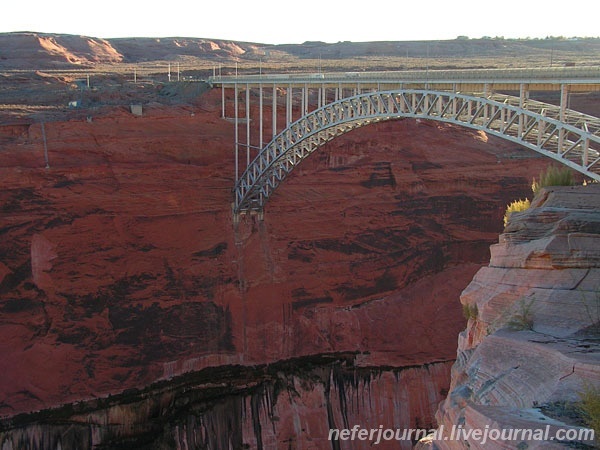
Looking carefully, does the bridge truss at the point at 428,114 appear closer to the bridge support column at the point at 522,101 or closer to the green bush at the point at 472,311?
the bridge support column at the point at 522,101

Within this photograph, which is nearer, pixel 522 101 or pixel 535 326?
pixel 535 326

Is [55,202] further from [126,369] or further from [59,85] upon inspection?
[59,85]

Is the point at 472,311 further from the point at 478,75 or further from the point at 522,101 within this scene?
the point at 478,75

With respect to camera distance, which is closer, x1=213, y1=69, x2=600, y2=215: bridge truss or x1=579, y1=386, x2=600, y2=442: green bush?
x1=579, y1=386, x2=600, y2=442: green bush

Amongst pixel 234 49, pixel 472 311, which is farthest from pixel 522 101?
pixel 234 49

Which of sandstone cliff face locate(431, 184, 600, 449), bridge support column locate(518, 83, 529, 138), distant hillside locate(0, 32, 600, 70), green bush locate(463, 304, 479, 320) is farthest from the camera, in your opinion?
distant hillside locate(0, 32, 600, 70)

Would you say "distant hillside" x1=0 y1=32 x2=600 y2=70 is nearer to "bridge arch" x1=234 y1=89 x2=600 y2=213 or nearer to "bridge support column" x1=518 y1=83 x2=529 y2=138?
"bridge arch" x1=234 y1=89 x2=600 y2=213

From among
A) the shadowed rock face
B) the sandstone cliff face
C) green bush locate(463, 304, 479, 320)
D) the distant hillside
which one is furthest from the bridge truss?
the distant hillside
